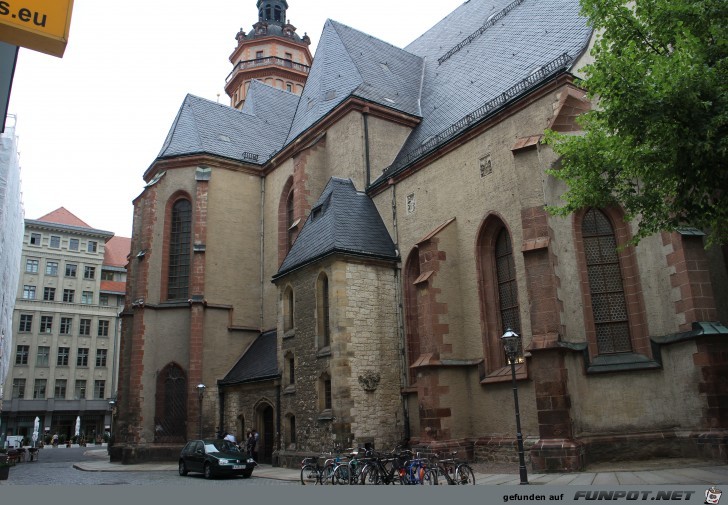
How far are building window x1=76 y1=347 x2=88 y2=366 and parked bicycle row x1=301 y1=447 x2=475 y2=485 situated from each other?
50567 mm

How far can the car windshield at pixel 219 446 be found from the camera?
18141mm

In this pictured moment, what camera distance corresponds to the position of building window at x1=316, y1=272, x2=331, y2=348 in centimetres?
2008

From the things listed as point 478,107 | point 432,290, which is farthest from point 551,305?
point 478,107

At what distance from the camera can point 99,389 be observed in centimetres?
5922

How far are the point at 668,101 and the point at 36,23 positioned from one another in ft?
27.8

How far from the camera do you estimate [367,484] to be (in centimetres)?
1368

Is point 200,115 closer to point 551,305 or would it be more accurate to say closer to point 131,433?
point 131,433

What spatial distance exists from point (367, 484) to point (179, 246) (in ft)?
57.0

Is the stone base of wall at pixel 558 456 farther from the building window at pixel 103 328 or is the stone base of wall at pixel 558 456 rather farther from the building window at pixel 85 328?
Answer: the building window at pixel 103 328

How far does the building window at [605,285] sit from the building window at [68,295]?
182ft

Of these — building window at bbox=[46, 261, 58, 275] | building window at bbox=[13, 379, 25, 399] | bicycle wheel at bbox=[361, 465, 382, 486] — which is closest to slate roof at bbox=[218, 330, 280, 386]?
bicycle wheel at bbox=[361, 465, 382, 486]

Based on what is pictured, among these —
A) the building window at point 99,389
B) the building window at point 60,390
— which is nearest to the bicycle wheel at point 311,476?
the building window at point 60,390

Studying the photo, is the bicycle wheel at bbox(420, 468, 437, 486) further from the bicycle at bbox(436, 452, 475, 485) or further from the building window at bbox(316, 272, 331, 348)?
the building window at bbox(316, 272, 331, 348)

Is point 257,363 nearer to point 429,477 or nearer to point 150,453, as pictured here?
point 150,453
